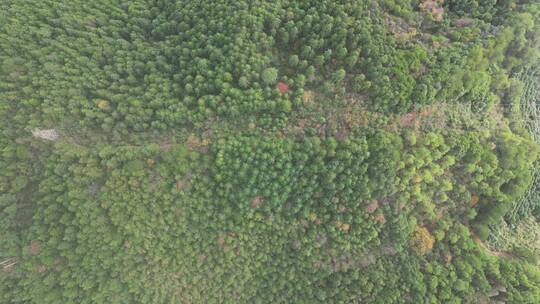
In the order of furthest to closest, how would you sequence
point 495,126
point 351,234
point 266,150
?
point 495,126
point 351,234
point 266,150

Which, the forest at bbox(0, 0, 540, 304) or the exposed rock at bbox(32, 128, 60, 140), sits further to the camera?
the exposed rock at bbox(32, 128, 60, 140)

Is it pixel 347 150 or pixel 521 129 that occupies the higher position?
pixel 521 129

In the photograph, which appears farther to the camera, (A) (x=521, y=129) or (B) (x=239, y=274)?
(A) (x=521, y=129)

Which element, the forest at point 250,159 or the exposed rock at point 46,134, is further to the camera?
the exposed rock at point 46,134

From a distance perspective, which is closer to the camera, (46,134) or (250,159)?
(250,159)

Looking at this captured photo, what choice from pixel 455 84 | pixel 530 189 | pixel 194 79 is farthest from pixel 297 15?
pixel 530 189

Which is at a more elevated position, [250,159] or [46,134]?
[250,159]

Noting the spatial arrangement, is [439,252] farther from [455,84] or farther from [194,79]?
[194,79]

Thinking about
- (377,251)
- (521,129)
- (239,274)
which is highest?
(521,129)
